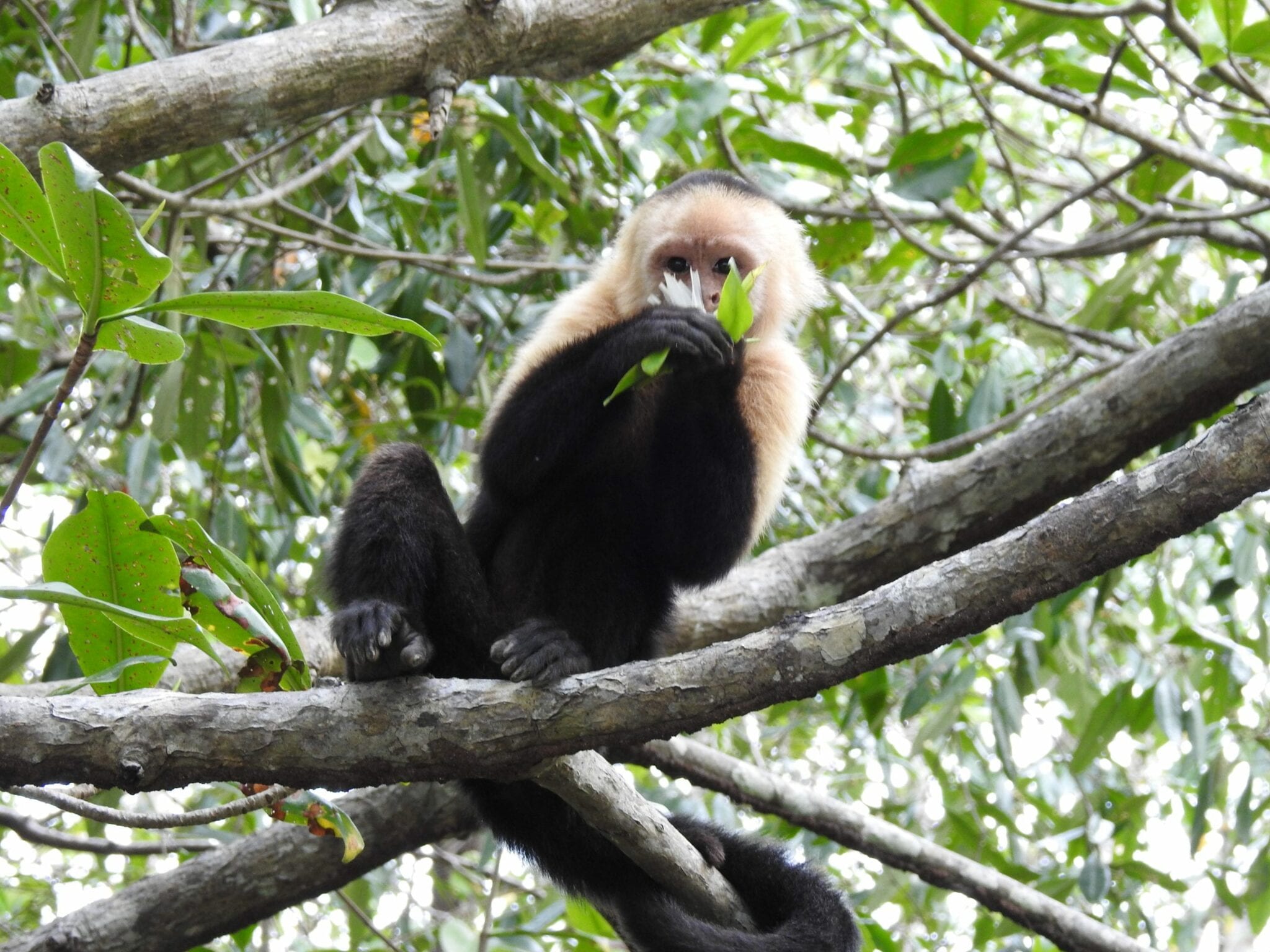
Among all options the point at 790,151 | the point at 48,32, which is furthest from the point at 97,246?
the point at 790,151

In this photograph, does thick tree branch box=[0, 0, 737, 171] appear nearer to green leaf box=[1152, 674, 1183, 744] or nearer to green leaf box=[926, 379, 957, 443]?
green leaf box=[926, 379, 957, 443]

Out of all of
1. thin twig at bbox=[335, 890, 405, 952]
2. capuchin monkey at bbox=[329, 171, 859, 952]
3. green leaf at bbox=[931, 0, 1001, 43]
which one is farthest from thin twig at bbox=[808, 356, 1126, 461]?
thin twig at bbox=[335, 890, 405, 952]

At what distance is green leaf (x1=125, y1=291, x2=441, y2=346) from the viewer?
1868 mm

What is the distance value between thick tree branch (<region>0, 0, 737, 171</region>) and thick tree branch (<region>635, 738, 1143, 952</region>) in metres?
1.95

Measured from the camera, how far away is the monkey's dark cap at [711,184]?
353cm

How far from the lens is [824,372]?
5.04 metres

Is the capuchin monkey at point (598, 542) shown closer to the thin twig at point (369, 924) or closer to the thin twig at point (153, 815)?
the thin twig at point (153, 815)

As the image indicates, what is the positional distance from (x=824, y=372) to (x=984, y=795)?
183cm

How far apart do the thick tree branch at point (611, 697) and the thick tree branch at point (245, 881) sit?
164 centimetres

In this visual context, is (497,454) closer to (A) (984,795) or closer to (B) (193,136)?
(B) (193,136)

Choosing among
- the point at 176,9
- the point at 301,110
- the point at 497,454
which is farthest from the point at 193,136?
the point at 176,9

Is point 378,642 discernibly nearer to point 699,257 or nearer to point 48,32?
point 699,257

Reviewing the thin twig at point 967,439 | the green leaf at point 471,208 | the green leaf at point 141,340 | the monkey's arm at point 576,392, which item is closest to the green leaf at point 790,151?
the thin twig at point 967,439

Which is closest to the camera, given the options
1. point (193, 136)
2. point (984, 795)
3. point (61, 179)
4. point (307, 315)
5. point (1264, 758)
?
point (61, 179)
